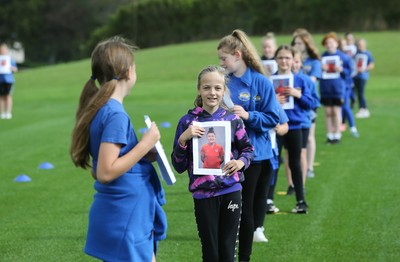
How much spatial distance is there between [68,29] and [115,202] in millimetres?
98817

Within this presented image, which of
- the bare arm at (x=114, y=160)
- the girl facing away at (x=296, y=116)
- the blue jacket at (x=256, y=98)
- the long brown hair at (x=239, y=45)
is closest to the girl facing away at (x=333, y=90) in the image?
the girl facing away at (x=296, y=116)

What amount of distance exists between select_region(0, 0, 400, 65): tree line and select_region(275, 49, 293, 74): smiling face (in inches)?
2393

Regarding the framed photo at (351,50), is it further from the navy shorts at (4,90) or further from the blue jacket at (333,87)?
the navy shorts at (4,90)

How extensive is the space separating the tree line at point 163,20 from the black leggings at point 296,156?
199 ft

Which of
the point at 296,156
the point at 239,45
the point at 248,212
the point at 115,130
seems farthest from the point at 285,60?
the point at 115,130

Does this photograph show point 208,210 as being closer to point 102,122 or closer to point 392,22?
point 102,122

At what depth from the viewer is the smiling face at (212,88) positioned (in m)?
6.22

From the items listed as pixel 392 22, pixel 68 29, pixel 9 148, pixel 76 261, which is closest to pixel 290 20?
pixel 392 22

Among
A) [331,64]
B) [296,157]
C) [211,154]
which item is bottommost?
[331,64]

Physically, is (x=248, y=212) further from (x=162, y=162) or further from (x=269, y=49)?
(x=269, y=49)

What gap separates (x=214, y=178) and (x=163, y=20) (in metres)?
78.1

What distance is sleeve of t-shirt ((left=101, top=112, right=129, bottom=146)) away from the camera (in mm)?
4680

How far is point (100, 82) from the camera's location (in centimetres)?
490

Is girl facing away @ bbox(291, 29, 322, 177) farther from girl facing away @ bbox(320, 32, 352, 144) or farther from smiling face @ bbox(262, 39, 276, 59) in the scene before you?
girl facing away @ bbox(320, 32, 352, 144)
